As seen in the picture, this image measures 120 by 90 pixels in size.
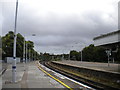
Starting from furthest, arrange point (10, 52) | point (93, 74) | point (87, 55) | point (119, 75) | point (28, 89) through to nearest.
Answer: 1. point (87, 55)
2. point (10, 52)
3. point (93, 74)
4. point (119, 75)
5. point (28, 89)

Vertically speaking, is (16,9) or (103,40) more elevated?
(16,9)

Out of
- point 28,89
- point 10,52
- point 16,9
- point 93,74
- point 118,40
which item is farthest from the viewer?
point 10,52

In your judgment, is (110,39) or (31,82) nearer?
(31,82)

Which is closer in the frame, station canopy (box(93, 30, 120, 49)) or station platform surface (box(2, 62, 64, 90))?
station platform surface (box(2, 62, 64, 90))

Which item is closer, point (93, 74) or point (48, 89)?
point (48, 89)

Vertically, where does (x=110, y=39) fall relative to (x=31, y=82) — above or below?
above

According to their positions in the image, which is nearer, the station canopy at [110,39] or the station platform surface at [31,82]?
the station platform surface at [31,82]

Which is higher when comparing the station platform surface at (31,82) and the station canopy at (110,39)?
the station canopy at (110,39)

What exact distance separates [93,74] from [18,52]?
5756cm

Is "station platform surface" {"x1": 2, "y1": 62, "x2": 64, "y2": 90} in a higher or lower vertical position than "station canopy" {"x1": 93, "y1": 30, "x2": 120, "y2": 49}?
lower

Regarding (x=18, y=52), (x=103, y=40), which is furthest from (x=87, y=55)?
(x=103, y=40)

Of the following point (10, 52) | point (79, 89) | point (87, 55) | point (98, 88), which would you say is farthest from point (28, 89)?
point (87, 55)

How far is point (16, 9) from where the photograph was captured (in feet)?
48.2

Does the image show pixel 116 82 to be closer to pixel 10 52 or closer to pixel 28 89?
pixel 28 89
